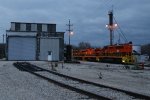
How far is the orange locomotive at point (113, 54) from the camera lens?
5703 cm

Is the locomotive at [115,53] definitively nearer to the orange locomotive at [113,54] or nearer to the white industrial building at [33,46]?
the orange locomotive at [113,54]

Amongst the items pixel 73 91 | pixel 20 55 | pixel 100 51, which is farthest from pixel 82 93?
pixel 20 55

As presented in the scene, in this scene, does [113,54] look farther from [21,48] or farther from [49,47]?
[21,48]

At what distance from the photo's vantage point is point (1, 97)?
14984 millimetres

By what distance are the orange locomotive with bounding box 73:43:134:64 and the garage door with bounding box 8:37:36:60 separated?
11.9 m

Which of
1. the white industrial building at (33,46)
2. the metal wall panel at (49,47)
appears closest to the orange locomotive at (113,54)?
the metal wall panel at (49,47)

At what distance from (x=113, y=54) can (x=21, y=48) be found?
3169cm

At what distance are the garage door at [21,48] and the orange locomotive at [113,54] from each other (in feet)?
39.1

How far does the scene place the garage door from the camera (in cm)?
8906

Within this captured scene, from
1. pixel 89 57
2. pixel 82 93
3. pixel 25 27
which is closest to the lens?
pixel 82 93

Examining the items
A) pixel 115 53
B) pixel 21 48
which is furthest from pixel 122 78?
pixel 21 48

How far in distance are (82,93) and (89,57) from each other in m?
67.4

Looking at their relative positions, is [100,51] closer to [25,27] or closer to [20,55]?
[20,55]

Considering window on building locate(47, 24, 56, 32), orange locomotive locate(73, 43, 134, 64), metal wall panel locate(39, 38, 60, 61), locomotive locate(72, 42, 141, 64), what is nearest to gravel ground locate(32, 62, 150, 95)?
locomotive locate(72, 42, 141, 64)
